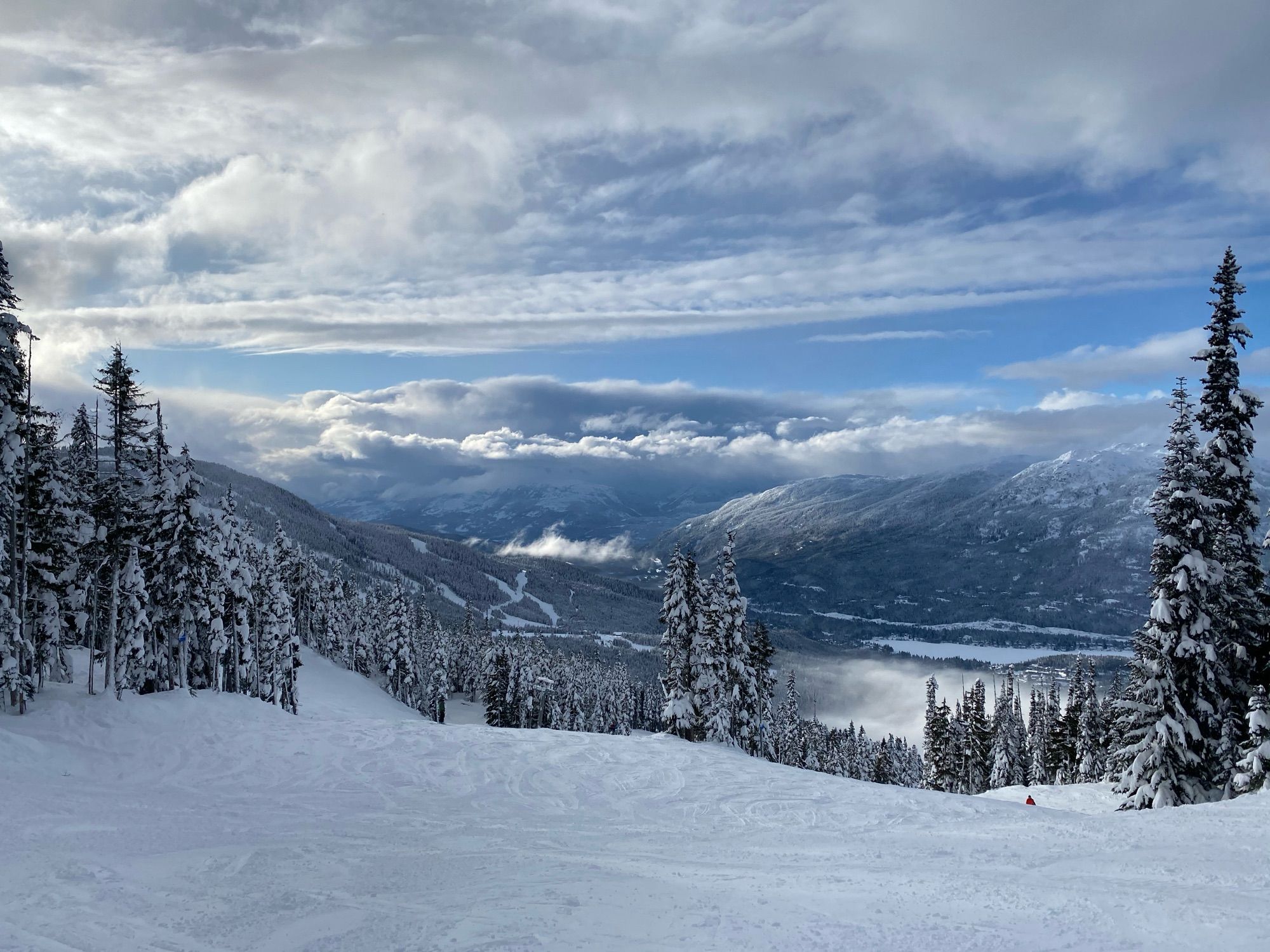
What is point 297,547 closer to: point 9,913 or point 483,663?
point 483,663

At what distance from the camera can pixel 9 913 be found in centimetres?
1316

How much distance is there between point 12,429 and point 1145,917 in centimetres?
3615

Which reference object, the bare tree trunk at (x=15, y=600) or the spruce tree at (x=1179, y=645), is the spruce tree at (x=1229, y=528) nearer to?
the spruce tree at (x=1179, y=645)

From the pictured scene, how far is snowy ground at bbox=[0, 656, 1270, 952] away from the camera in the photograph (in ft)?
43.1

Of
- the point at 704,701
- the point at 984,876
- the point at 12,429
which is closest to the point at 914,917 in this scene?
the point at 984,876

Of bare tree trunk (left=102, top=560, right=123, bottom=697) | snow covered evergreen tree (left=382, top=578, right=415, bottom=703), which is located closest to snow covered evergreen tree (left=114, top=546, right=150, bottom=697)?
bare tree trunk (left=102, top=560, right=123, bottom=697)

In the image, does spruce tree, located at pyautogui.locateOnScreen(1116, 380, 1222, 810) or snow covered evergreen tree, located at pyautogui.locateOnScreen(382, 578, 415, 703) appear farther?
snow covered evergreen tree, located at pyautogui.locateOnScreen(382, 578, 415, 703)

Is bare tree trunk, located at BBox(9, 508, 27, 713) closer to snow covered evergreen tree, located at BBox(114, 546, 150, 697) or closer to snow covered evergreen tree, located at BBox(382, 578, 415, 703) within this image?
snow covered evergreen tree, located at BBox(114, 546, 150, 697)

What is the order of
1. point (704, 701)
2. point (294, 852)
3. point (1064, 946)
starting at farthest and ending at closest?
1. point (704, 701)
2. point (294, 852)
3. point (1064, 946)

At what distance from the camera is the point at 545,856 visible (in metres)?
18.8

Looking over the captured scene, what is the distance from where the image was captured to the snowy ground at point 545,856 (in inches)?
518

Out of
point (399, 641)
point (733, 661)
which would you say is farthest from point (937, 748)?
point (399, 641)

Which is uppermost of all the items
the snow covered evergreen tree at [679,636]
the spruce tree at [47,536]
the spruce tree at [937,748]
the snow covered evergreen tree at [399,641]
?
the spruce tree at [47,536]

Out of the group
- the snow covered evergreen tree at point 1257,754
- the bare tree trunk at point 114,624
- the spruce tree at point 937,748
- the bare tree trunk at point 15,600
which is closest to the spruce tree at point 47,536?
the bare tree trunk at point 15,600
